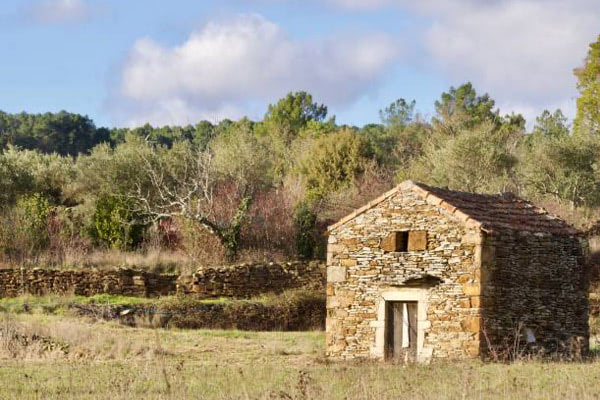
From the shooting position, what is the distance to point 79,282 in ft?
107

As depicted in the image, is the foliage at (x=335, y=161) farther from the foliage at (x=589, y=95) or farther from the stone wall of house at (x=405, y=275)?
the stone wall of house at (x=405, y=275)

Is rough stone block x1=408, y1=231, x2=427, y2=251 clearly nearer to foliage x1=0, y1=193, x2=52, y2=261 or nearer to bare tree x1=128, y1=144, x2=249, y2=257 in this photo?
bare tree x1=128, y1=144, x2=249, y2=257

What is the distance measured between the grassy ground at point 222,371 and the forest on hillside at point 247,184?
8565mm

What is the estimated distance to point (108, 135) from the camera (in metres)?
87.1

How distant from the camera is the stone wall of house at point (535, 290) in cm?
2141

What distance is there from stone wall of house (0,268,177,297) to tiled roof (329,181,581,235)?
37.5 ft

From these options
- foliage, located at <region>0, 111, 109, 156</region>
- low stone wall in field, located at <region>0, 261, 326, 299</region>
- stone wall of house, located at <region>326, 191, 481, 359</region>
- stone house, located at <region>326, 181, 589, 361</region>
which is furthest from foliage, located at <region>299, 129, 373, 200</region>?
foliage, located at <region>0, 111, 109, 156</region>

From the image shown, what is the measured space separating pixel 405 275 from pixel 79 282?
14309 mm

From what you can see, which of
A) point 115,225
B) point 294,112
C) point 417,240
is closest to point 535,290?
point 417,240

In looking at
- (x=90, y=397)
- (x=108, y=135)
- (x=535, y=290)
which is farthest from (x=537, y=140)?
(x=108, y=135)

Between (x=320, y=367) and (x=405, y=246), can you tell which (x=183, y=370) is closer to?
(x=320, y=367)

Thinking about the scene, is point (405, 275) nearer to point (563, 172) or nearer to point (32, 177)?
point (32, 177)

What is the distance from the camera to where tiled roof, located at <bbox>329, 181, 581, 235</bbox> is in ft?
71.1

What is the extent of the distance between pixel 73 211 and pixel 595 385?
27.0 meters
